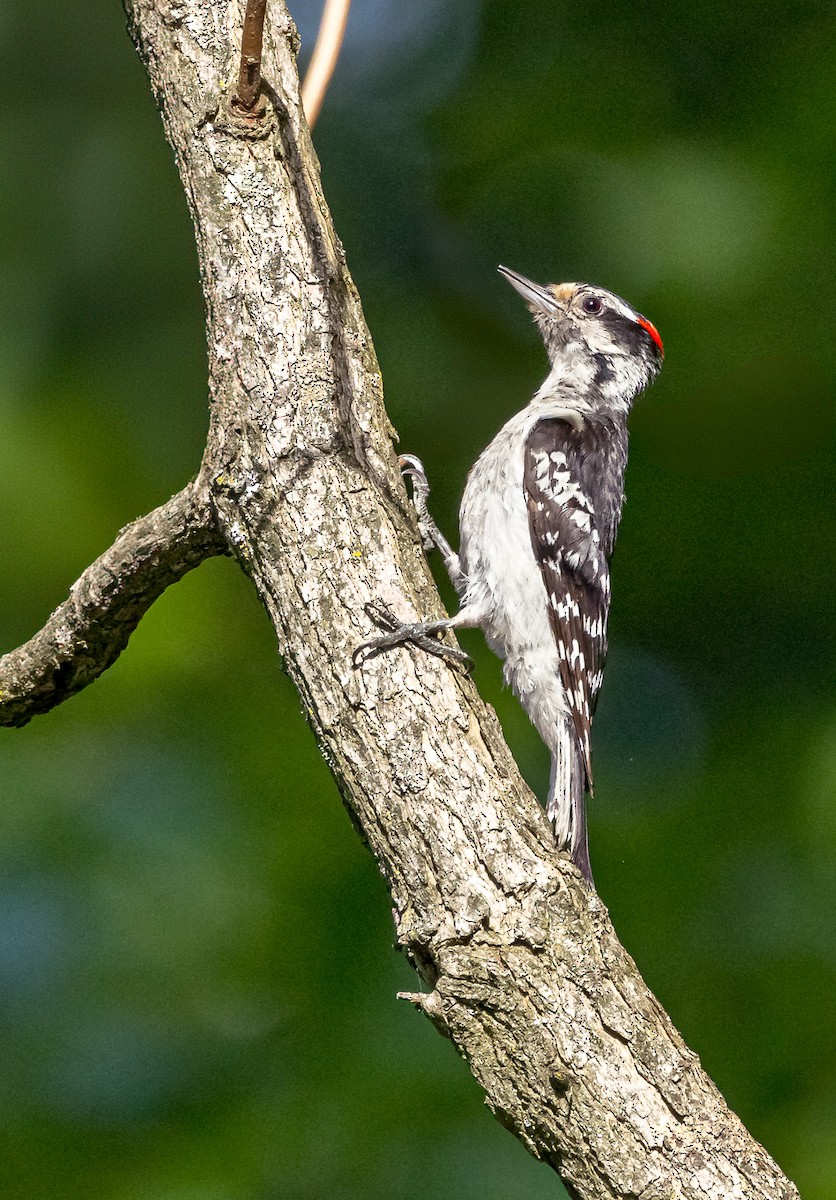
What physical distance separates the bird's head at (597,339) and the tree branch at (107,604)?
6.00 feet

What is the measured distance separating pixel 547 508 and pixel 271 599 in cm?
131

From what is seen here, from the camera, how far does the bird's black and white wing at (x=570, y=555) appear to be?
357 centimetres

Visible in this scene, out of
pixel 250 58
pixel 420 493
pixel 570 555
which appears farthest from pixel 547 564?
pixel 250 58

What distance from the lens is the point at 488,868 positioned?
227 centimetres

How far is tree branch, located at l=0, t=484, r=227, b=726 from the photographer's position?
2.67 metres

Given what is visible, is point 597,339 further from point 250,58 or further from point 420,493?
point 250,58

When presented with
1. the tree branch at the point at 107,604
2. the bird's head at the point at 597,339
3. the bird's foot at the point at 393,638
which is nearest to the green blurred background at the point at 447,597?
the bird's head at the point at 597,339

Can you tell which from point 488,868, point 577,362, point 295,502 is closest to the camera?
point 488,868

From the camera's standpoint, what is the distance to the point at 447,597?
4.86m

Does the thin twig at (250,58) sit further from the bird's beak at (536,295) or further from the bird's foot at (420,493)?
the bird's beak at (536,295)

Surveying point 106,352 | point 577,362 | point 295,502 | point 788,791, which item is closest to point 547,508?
point 577,362

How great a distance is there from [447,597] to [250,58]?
8.77 ft

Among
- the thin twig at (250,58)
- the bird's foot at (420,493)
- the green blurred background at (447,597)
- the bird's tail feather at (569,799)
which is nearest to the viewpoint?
the thin twig at (250,58)

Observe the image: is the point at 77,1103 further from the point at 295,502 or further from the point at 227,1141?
the point at 295,502
